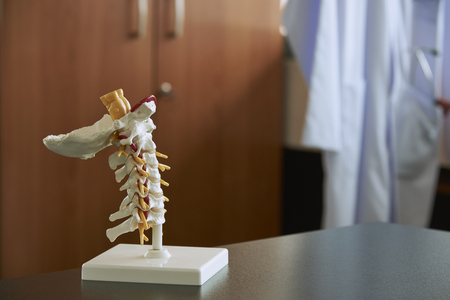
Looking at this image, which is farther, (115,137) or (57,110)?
(57,110)

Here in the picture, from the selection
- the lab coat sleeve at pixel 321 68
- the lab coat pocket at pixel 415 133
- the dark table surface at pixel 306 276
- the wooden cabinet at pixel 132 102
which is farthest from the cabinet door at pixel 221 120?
the dark table surface at pixel 306 276

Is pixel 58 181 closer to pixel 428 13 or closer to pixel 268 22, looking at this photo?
pixel 268 22

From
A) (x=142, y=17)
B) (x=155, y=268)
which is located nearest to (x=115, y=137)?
(x=155, y=268)

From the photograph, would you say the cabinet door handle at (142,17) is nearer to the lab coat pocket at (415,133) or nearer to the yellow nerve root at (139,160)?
the lab coat pocket at (415,133)

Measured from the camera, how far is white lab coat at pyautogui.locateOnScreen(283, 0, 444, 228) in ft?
5.62

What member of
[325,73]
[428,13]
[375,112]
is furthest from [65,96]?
[428,13]

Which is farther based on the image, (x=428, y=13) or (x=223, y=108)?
(x=223, y=108)

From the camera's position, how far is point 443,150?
1.75 meters

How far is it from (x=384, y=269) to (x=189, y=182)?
1.34 metres

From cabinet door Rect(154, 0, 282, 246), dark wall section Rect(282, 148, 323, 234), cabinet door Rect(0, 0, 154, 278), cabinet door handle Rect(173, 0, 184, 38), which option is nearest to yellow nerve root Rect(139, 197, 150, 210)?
cabinet door Rect(0, 0, 154, 278)

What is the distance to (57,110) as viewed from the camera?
1.61 metres

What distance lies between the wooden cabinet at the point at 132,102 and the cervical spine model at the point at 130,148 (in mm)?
1091

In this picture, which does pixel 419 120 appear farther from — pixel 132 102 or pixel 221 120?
pixel 132 102

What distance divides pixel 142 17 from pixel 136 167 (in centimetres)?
126
